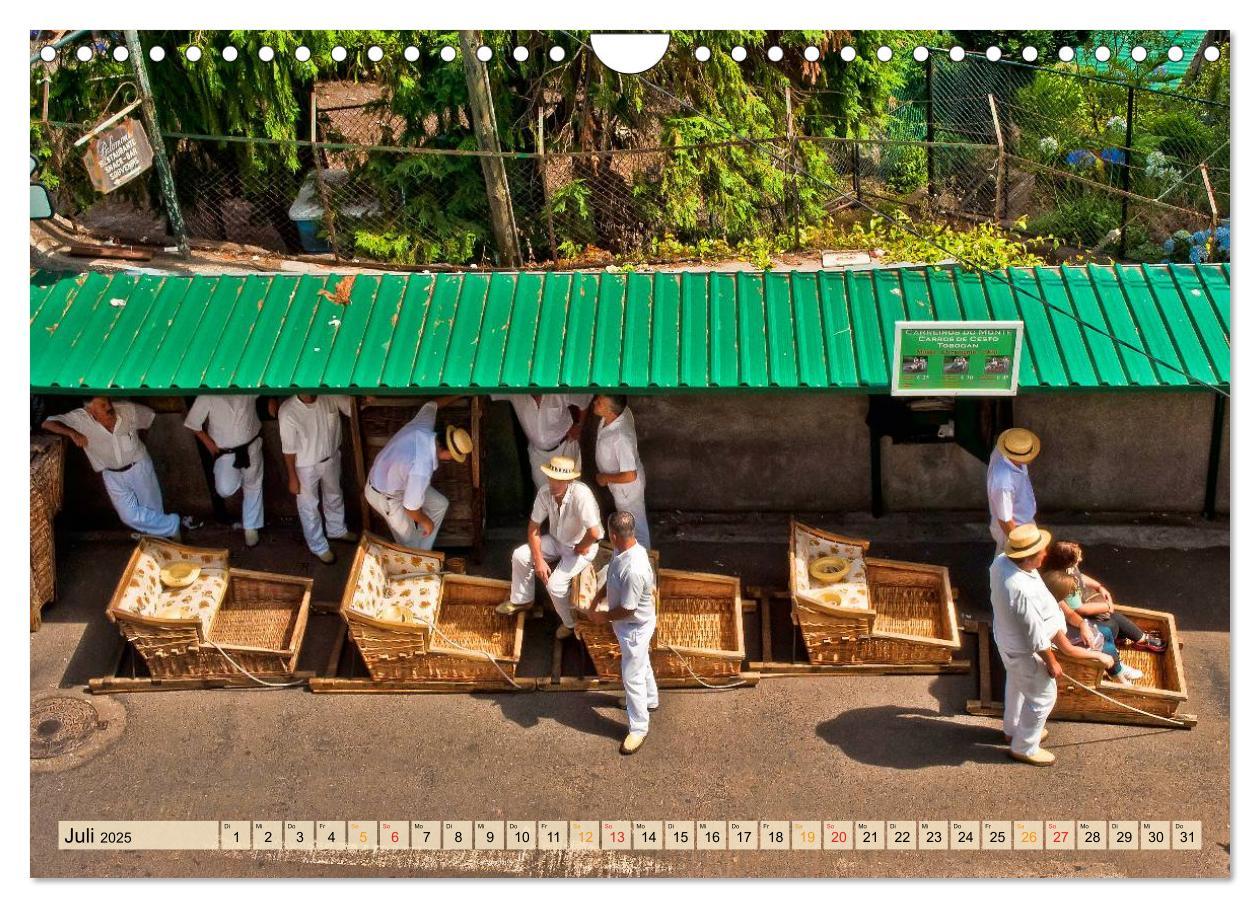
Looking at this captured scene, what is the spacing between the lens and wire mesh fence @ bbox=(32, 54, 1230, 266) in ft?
44.0

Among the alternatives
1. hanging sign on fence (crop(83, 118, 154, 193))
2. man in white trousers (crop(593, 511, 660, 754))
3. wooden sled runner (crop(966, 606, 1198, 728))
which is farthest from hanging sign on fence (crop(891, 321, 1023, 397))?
hanging sign on fence (crop(83, 118, 154, 193))

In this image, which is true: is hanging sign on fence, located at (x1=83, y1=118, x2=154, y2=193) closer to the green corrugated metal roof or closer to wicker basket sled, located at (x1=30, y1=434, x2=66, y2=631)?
the green corrugated metal roof

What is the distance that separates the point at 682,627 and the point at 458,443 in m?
2.19

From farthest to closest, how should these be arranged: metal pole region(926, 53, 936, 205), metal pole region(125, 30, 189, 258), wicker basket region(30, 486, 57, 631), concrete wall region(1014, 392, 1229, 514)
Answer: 1. metal pole region(926, 53, 936, 205)
2. metal pole region(125, 30, 189, 258)
3. concrete wall region(1014, 392, 1229, 514)
4. wicker basket region(30, 486, 57, 631)

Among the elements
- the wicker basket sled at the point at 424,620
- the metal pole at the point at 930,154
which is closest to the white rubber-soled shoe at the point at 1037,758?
the wicker basket sled at the point at 424,620

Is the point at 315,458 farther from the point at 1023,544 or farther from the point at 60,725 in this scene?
the point at 1023,544

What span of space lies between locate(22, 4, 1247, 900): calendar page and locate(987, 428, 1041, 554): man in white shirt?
0.03 m

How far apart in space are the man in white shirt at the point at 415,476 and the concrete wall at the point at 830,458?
1.94 ft

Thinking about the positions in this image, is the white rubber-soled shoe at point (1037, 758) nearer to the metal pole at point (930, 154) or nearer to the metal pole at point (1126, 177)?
the metal pole at point (1126, 177)

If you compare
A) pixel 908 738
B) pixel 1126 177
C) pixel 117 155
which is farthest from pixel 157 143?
pixel 1126 177

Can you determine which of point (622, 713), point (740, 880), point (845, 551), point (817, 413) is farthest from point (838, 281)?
point (740, 880)

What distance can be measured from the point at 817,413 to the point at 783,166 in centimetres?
445

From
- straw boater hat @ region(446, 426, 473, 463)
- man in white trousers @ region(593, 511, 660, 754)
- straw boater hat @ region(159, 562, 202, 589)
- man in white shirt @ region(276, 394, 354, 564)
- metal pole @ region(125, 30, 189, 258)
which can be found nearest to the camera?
man in white trousers @ region(593, 511, 660, 754)

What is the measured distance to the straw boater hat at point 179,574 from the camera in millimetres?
9836
